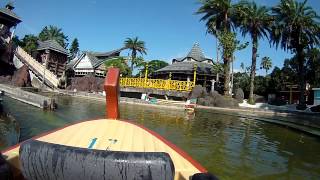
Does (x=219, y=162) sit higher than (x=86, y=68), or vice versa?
(x=86, y=68)

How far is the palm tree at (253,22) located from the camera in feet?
133

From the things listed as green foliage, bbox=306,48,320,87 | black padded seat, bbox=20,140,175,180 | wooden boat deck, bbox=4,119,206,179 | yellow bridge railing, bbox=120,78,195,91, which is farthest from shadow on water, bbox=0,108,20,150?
green foliage, bbox=306,48,320,87

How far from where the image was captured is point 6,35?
4406 cm

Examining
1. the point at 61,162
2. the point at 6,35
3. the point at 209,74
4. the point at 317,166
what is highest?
the point at 6,35

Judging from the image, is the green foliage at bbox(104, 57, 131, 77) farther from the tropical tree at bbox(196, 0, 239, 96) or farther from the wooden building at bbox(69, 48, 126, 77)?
the tropical tree at bbox(196, 0, 239, 96)

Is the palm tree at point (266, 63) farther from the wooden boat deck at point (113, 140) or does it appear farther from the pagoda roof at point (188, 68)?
the wooden boat deck at point (113, 140)

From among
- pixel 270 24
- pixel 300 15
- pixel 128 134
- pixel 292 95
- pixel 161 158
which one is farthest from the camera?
pixel 292 95

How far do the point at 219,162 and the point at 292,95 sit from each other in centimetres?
4477

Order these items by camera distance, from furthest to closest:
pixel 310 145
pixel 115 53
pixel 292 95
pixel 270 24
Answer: pixel 115 53 → pixel 292 95 → pixel 270 24 → pixel 310 145

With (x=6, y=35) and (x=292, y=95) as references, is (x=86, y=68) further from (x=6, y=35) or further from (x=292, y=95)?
(x=292, y=95)

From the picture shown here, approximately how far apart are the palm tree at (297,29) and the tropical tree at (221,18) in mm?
5797

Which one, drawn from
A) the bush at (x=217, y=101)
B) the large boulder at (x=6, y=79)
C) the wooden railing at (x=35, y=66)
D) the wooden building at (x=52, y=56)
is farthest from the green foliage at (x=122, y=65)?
the bush at (x=217, y=101)

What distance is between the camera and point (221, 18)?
4159cm

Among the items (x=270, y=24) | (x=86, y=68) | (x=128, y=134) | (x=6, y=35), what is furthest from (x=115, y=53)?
(x=128, y=134)
